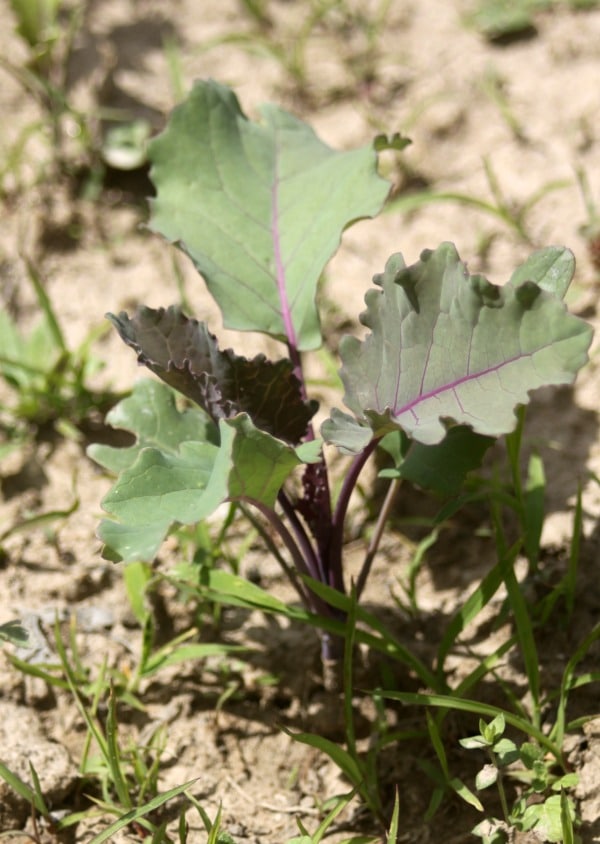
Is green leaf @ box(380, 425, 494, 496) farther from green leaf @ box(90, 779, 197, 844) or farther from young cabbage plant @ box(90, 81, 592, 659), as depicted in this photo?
green leaf @ box(90, 779, 197, 844)

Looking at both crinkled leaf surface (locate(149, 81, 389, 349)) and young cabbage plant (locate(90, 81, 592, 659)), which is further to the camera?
crinkled leaf surface (locate(149, 81, 389, 349))

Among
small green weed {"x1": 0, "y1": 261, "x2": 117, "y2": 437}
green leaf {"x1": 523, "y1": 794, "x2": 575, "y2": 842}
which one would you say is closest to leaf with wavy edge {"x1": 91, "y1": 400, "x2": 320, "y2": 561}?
green leaf {"x1": 523, "y1": 794, "x2": 575, "y2": 842}

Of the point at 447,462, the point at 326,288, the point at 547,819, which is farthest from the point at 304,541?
the point at 326,288

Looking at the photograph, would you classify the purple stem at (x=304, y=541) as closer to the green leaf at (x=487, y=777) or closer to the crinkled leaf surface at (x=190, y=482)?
the crinkled leaf surface at (x=190, y=482)

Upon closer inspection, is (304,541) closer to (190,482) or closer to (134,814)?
(190,482)

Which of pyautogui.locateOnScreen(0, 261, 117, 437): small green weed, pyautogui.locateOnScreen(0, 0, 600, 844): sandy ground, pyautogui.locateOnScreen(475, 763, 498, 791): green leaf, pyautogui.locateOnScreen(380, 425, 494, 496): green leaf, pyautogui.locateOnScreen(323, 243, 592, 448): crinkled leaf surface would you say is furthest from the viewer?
pyautogui.locateOnScreen(0, 261, 117, 437): small green weed

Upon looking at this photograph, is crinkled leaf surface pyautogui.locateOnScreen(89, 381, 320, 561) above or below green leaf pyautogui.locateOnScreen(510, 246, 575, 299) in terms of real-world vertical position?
below

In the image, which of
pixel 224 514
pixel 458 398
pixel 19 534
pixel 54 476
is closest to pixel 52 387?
pixel 54 476

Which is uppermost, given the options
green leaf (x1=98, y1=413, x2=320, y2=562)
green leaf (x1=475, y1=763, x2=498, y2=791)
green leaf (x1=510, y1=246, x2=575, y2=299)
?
green leaf (x1=510, y1=246, x2=575, y2=299)
